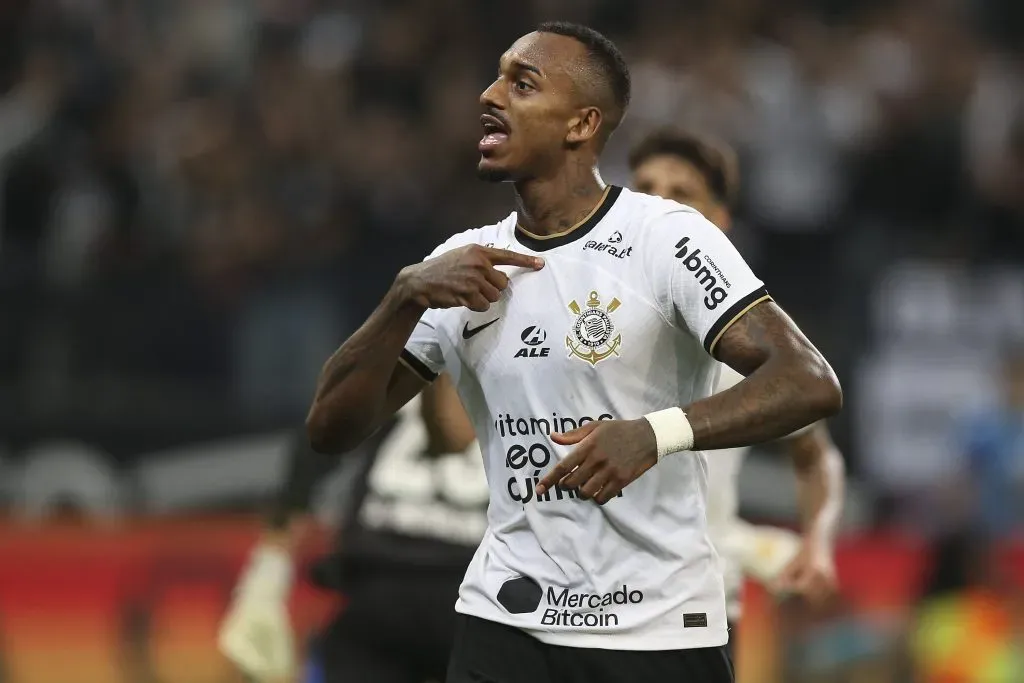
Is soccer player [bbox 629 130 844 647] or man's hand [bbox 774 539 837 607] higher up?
soccer player [bbox 629 130 844 647]

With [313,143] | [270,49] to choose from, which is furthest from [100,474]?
[270,49]

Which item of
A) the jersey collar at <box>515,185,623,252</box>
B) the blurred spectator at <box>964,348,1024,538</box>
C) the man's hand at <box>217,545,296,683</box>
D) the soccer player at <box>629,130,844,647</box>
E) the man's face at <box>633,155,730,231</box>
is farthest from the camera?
the blurred spectator at <box>964,348,1024,538</box>

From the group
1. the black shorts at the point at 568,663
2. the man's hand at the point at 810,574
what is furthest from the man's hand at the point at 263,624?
the black shorts at the point at 568,663

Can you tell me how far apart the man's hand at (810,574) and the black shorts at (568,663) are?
1.65 meters

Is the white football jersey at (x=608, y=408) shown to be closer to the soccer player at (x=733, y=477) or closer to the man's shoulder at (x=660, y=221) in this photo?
the man's shoulder at (x=660, y=221)

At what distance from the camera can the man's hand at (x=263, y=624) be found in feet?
21.9

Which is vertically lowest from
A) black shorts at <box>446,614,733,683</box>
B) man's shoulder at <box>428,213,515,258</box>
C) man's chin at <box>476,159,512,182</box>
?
black shorts at <box>446,614,733,683</box>

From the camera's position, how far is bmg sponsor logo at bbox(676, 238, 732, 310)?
3996 millimetres

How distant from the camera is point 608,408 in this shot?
415 centimetres

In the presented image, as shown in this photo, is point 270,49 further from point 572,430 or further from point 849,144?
point 572,430

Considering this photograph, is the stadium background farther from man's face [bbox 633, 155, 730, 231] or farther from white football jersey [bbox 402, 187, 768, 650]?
white football jersey [bbox 402, 187, 768, 650]

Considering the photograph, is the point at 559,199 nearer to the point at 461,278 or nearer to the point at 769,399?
the point at 461,278

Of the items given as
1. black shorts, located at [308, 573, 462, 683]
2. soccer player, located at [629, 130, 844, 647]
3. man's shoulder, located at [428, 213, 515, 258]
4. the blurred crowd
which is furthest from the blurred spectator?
man's shoulder, located at [428, 213, 515, 258]

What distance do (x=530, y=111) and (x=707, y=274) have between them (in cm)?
67
